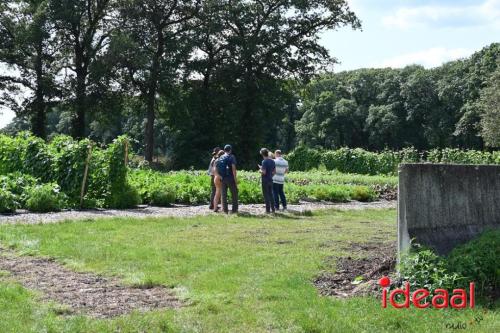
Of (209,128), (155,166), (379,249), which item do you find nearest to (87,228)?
(379,249)

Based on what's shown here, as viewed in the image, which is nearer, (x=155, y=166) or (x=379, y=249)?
(x=379, y=249)

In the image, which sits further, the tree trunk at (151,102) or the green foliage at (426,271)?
the tree trunk at (151,102)

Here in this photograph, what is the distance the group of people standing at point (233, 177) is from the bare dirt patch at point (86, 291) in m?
7.99

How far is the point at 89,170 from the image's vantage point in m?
17.4

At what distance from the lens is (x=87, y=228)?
40.3 ft

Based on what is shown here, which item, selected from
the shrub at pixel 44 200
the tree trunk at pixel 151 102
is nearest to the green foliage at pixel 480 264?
the shrub at pixel 44 200

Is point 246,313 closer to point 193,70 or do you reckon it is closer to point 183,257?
point 183,257

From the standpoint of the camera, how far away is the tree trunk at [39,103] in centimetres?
4691

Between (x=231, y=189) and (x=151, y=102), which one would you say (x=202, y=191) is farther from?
(x=151, y=102)

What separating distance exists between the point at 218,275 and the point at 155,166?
124ft

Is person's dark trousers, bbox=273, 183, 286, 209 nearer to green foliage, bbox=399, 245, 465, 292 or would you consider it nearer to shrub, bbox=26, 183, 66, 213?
shrub, bbox=26, 183, 66, 213

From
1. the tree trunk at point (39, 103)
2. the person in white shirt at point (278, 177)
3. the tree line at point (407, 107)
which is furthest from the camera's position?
the tree line at point (407, 107)

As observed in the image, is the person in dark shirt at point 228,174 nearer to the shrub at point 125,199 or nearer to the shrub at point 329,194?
the shrub at point 125,199

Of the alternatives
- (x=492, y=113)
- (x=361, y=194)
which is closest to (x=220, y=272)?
(x=361, y=194)
